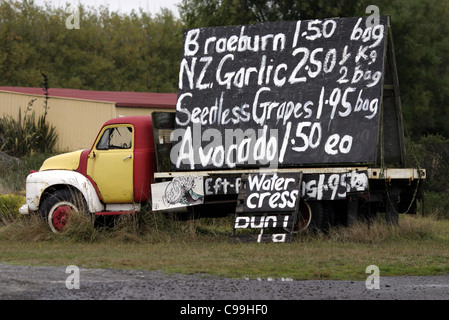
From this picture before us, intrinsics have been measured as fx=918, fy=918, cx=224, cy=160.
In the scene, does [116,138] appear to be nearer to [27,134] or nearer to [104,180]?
[104,180]

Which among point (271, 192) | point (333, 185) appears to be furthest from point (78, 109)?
point (333, 185)

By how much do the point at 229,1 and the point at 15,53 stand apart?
69.7ft

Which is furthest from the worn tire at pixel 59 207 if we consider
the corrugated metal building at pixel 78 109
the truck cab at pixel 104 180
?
the corrugated metal building at pixel 78 109

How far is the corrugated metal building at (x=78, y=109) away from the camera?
32.4 meters

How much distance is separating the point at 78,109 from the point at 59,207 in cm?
1723

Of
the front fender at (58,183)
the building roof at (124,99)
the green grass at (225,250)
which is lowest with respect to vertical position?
the green grass at (225,250)

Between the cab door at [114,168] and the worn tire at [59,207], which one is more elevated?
the cab door at [114,168]

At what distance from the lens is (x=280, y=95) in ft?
53.0

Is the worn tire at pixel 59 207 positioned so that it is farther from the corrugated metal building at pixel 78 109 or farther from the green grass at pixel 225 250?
the corrugated metal building at pixel 78 109

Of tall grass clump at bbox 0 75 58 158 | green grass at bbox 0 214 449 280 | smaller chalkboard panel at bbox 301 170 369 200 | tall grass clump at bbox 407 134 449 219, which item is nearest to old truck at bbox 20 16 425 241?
smaller chalkboard panel at bbox 301 170 369 200

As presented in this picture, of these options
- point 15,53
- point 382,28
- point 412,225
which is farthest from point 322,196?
point 15,53

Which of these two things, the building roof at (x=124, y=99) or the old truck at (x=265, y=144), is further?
the building roof at (x=124, y=99)
